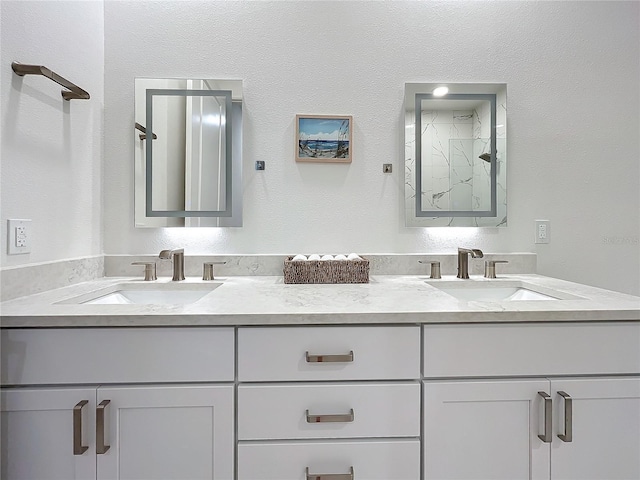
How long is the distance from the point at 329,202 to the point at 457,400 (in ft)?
3.18

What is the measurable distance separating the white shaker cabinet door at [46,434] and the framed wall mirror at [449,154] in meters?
1.37

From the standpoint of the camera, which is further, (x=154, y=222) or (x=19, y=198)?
(x=154, y=222)

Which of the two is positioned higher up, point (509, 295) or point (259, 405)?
point (509, 295)

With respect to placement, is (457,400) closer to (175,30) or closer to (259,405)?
(259,405)

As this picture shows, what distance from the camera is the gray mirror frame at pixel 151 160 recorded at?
1.56 metres

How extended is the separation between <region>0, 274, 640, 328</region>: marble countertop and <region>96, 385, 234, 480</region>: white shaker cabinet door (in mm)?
196

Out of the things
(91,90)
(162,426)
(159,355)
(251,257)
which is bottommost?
(162,426)

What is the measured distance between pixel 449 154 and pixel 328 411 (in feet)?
4.02

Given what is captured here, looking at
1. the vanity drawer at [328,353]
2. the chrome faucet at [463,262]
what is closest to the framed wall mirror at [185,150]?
the vanity drawer at [328,353]

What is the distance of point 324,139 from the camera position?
1.62 metres

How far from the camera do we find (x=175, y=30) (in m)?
1.59

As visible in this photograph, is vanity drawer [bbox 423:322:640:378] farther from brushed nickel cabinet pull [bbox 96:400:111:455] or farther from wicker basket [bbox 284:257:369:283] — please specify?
brushed nickel cabinet pull [bbox 96:400:111:455]

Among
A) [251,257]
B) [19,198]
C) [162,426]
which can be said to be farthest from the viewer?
[251,257]

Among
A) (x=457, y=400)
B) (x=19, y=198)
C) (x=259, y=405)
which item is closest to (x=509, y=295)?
(x=457, y=400)
